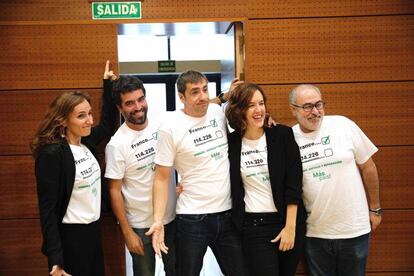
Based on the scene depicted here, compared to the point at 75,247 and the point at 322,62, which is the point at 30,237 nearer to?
the point at 75,247

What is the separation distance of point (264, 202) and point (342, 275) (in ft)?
2.28

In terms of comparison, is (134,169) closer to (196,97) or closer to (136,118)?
(136,118)

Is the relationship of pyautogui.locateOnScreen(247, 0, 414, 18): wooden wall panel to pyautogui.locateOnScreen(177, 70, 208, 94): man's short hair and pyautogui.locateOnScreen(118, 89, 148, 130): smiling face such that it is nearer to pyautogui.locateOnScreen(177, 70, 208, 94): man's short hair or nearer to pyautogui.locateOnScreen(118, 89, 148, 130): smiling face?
pyautogui.locateOnScreen(177, 70, 208, 94): man's short hair

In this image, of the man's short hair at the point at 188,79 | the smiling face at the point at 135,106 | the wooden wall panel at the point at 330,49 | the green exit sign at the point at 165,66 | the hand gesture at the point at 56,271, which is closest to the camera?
the hand gesture at the point at 56,271

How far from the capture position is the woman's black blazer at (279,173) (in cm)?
226

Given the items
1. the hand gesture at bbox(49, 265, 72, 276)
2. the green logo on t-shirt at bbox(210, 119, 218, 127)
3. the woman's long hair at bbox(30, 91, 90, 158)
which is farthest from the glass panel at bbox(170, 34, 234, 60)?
the hand gesture at bbox(49, 265, 72, 276)

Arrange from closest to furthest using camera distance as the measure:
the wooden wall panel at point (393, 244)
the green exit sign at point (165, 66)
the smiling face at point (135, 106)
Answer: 1. the smiling face at point (135, 106)
2. the wooden wall panel at point (393, 244)
3. the green exit sign at point (165, 66)

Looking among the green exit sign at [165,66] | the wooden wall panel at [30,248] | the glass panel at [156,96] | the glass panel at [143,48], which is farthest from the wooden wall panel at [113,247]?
the glass panel at [143,48]

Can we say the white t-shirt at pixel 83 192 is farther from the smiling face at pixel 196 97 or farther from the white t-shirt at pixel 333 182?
the white t-shirt at pixel 333 182

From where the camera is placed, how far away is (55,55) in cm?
292

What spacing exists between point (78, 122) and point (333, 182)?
1.50 m

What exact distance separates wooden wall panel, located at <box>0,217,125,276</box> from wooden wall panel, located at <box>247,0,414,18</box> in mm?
1901

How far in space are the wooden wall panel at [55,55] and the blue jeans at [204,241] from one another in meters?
1.30

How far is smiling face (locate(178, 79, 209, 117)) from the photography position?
233 cm
